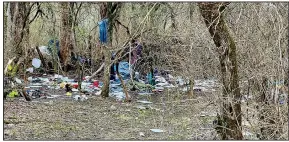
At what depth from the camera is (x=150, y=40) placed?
26.4ft

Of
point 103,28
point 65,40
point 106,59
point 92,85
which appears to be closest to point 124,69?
point 92,85

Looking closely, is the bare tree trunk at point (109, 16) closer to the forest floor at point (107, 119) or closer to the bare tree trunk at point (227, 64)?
the forest floor at point (107, 119)

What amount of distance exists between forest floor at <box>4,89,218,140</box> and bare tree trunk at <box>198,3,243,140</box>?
29 cm

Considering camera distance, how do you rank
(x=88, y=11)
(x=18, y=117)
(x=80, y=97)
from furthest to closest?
(x=88, y=11) → (x=80, y=97) → (x=18, y=117)

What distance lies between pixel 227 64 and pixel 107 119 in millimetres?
2662

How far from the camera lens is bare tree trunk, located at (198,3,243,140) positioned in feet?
13.3

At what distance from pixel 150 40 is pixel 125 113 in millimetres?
1798

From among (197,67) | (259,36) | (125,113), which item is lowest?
(125,113)

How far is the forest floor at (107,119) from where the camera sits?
5020 mm

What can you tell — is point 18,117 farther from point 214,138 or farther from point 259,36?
point 259,36

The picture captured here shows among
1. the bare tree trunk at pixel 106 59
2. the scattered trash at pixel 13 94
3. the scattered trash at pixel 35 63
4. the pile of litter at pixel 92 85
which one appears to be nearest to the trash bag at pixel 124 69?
the pile of litter at pixel 92 85

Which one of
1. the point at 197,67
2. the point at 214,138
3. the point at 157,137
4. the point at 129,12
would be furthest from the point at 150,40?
the point at 214,138

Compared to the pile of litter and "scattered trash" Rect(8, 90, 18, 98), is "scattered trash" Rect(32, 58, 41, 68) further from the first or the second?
"scattered trash" Rect(8, 90, 18, 98)

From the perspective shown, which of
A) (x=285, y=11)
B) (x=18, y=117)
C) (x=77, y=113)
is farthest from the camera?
(x=77, y=113)
